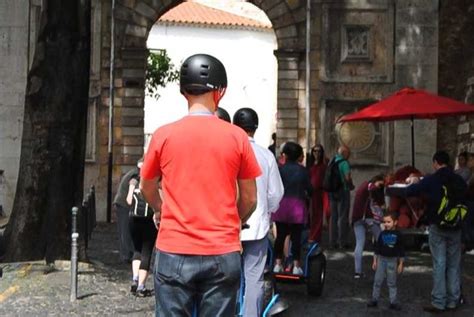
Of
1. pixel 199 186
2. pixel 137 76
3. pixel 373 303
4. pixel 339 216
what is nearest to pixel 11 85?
pixel 137 76

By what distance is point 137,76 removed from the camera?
22391 mm

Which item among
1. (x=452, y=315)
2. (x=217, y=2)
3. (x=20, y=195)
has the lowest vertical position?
(x=452, y=315)

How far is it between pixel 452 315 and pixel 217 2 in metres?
43.9

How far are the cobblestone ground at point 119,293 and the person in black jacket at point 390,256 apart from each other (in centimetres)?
24

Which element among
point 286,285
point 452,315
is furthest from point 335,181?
point 452,315

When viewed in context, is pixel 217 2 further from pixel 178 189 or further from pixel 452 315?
pixel 178 189

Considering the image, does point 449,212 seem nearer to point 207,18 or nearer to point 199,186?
point 199,186

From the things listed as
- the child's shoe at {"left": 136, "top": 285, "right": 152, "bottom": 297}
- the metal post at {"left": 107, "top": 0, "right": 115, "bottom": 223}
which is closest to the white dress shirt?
the child's shoe at {"left": 136, "top": 285, "right": 152, "bottom": 297}

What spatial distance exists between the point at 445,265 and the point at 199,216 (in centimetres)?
627

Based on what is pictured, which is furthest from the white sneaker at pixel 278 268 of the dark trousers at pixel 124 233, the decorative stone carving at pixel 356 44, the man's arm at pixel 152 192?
the decorative stone carving at pixel 356 44

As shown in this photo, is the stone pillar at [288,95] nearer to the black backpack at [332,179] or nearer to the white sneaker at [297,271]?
the black backpack at [332,179]

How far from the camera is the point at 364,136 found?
22.3 meters

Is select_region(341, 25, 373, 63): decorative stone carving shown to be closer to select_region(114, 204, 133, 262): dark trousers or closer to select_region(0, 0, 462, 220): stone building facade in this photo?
select_region(0, 0, 462, 220): stone building facade

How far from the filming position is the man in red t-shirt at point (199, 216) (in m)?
4.56
